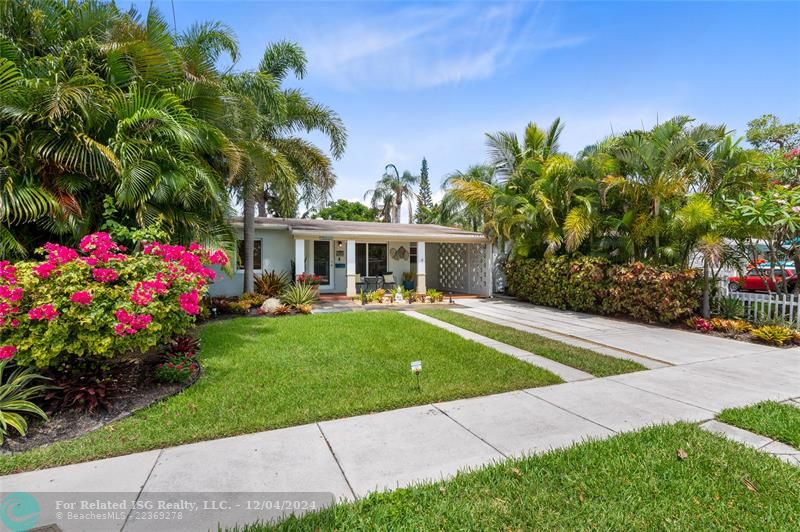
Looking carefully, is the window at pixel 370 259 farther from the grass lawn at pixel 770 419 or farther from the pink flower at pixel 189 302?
the grass lawn at pixel 770 419

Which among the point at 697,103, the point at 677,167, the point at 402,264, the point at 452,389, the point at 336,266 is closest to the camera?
the point at 452,389

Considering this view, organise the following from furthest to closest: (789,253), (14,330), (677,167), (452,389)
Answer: (677,167) → (789,253) → (452,389) → (14,330)

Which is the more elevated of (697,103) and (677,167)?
(697,103)

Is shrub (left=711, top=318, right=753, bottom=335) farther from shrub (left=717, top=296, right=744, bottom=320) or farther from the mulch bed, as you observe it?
the mulch bed

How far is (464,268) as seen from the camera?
17094mm

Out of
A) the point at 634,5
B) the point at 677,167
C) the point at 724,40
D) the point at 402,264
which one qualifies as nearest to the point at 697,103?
the point at 724,40

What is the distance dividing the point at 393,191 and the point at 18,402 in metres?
28.0

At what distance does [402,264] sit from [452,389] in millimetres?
12485

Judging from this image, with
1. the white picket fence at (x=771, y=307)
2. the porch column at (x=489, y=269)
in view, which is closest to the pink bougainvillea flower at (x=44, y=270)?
the white picket fence at (x=771, y=307)

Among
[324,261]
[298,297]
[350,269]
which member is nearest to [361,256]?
[324,261]

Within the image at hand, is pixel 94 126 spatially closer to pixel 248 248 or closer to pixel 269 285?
pixel 248 248

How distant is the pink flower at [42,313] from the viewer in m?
3.66

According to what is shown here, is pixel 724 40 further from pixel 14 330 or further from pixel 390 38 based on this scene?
pixel 14 330

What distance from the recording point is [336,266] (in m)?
15.9
